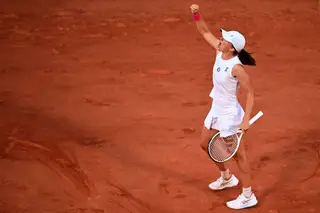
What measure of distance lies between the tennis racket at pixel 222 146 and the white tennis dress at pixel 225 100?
7 centimetres

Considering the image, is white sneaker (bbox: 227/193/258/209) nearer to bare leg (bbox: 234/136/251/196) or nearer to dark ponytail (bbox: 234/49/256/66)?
bare leg (bbox: 234/136/251/196)

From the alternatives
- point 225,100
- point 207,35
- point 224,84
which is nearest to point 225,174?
point 225,100

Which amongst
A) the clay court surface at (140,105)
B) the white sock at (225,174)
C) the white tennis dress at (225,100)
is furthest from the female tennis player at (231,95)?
the clay court surface at (140,105)

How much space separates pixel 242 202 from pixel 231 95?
126cm

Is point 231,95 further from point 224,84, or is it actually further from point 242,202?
point 242,202

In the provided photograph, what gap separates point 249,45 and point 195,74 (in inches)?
65.1

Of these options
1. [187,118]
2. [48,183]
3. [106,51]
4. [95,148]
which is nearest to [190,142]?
[187,118]

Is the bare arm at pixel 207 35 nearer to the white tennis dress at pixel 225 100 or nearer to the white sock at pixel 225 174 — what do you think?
→ the white tennis dress at pixel 225 100

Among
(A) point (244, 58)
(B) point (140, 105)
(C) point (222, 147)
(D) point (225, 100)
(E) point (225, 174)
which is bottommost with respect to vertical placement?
(B) point (140, 105)

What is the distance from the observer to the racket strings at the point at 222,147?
19.8 feet

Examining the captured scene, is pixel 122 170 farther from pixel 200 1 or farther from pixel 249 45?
pixel 200 1

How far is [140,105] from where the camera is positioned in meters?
8.62

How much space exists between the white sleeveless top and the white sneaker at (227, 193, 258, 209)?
3.51 feet

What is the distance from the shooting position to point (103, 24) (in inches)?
456
